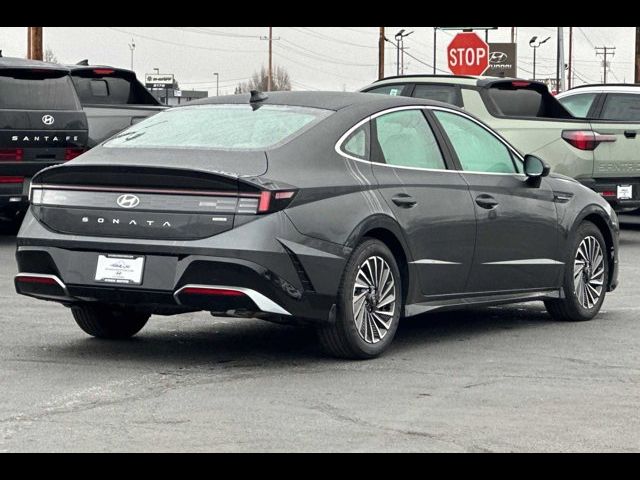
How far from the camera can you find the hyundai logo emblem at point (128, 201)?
8.33 m

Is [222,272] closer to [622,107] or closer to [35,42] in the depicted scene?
[622,107]

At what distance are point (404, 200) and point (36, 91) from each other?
8.53m

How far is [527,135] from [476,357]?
8.19 m

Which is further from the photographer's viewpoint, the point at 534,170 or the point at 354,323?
the point at 534,170

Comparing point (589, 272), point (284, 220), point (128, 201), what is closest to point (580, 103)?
point (589, 272)

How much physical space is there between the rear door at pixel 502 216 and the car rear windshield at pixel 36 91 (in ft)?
24.5

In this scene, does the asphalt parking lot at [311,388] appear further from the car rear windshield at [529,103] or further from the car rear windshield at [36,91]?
the car rear windshield at [529,103]

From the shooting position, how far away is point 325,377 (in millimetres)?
8141

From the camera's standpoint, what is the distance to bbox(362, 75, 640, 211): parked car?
16766 millimetres

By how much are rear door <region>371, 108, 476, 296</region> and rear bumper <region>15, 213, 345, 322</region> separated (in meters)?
0.78

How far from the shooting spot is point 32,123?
53.6ft

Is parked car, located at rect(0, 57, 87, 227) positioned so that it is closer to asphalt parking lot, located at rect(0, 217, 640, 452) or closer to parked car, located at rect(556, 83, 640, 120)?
asphalt parking lot, located at rect(0, 217, 640, 452)

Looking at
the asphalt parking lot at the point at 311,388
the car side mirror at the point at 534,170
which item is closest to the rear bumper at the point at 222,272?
the asphalt parking lot at the point at 311,388

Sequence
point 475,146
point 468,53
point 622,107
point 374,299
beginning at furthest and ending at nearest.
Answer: point 468,53, point 622,107, point 475,146, point 374,299
